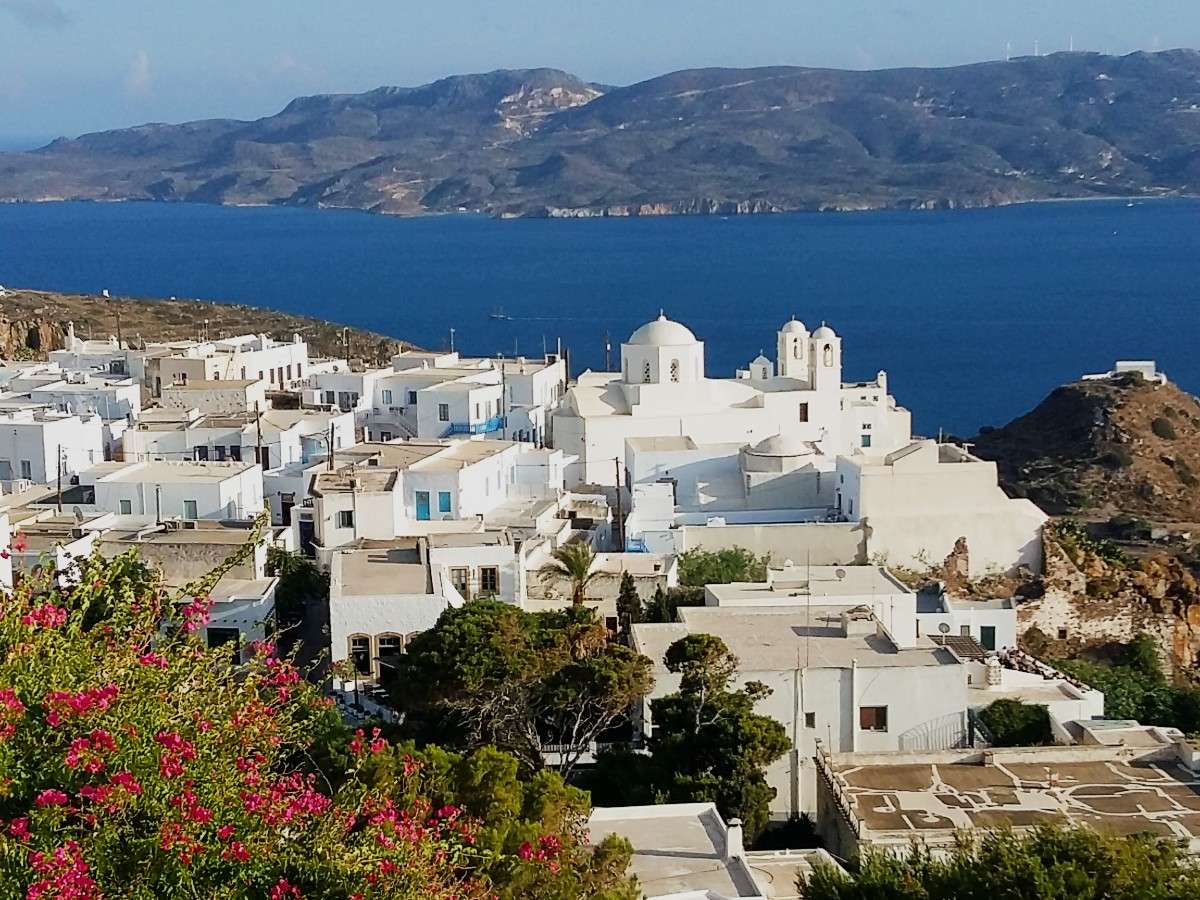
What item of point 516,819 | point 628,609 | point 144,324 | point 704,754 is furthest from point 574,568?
point 144,324

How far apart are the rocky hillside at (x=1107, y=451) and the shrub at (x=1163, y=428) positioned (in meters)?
0.03

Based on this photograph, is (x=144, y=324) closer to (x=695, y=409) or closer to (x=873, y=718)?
(x=695, y=409)

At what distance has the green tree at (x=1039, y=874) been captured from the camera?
9344mm

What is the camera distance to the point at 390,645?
19.1 meters

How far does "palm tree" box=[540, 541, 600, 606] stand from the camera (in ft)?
71.7

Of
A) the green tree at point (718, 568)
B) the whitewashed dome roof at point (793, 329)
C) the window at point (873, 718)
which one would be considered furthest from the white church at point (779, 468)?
the window at point (873, 718)

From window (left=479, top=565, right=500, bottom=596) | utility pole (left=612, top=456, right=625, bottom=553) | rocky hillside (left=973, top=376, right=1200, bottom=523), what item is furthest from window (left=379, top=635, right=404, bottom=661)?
rocky hillside (left=973, top=376, right=1200, bottom=523)

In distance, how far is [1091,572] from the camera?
28.0 metres

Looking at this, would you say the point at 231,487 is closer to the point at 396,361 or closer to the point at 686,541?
the point at 686,541

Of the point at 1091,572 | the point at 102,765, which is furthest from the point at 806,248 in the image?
the point at 102,765

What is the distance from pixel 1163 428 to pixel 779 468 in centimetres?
2516

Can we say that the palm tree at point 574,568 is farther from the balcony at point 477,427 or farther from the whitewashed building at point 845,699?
the balcony at point 477,427

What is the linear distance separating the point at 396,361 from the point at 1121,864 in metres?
32.9

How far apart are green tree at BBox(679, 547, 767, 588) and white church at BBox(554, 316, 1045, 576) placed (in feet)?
2.29
